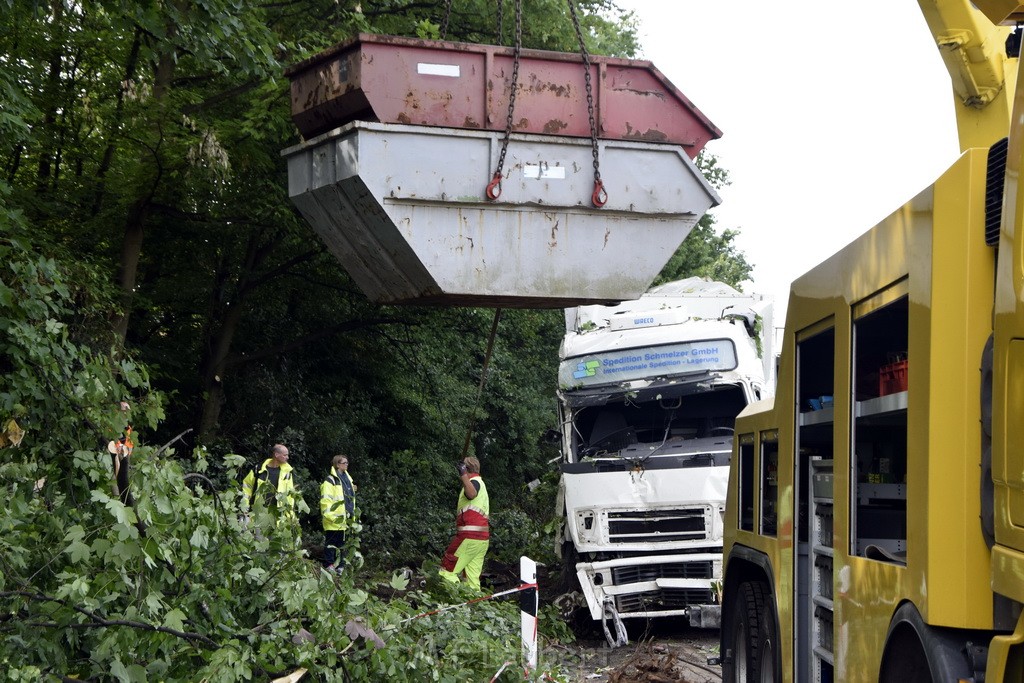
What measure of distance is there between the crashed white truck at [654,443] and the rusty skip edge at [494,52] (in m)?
→ 4.73

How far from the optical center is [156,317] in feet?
54.7

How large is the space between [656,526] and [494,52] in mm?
5705

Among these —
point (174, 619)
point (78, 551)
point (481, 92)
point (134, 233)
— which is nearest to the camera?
point (78, 551)

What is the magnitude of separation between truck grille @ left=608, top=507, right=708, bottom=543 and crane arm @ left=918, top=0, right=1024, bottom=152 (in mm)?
5979

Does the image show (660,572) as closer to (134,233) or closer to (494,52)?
(494,52)

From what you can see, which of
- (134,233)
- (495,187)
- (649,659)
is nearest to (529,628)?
(649,659)

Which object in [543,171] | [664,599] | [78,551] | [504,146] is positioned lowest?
[664,599]

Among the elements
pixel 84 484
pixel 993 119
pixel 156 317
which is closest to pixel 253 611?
pixel 84 484

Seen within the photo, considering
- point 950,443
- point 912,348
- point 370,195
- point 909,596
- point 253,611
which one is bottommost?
point 253,611

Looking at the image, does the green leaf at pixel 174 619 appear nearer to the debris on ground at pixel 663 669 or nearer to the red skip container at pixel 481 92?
the red skip container at pixel 481 92

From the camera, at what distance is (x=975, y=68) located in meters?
4.98

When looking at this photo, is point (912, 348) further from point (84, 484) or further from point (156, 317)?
point (156, 317)

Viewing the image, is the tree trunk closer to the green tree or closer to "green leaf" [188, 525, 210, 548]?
"green leaf" [188, 525, 210, 548]

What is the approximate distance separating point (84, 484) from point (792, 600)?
3243 millimetres
